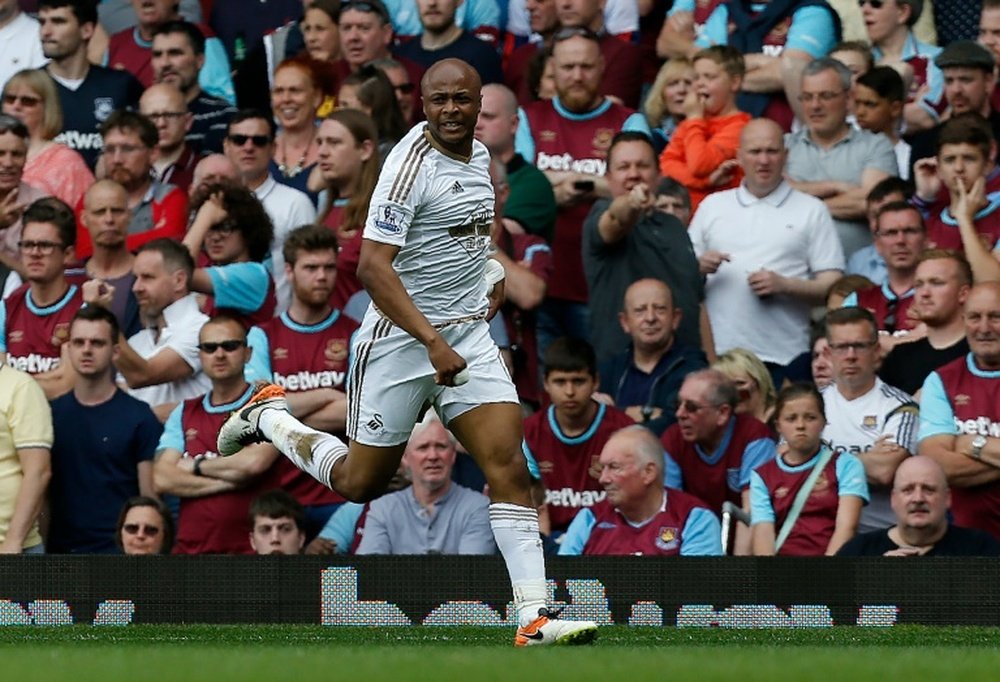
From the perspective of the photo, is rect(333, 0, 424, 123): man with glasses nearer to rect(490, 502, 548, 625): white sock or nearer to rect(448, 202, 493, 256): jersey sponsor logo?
rect(448, 202, 493, 256): jersey sponsor logo

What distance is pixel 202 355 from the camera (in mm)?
11461

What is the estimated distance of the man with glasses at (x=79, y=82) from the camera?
14.5 m

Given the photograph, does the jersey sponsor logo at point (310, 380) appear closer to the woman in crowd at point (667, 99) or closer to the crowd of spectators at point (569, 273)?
the crowd of spectators at point (569, 273)

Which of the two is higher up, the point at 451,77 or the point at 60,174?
the point at 60,174

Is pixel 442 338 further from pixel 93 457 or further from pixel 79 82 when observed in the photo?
pixel 79 82

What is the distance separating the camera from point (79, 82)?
14.6 m

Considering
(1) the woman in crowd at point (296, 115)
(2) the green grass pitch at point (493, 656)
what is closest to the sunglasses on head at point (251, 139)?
(1) the woman in crowd at point (296, 115)

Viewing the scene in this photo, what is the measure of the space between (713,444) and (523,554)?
3370 millimetres

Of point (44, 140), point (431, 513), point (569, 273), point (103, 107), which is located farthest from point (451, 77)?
point (103, 107)

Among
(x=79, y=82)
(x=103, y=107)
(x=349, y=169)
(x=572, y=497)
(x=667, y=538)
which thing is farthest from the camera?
(x=79, y=82)

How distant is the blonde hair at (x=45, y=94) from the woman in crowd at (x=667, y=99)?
4.19 m

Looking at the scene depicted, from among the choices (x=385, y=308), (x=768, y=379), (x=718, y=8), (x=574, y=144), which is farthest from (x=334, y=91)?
(x=385, y=308)

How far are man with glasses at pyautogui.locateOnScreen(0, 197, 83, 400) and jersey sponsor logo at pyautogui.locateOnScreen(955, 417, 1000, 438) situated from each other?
17.9 feet

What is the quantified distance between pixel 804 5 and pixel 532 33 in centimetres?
217
